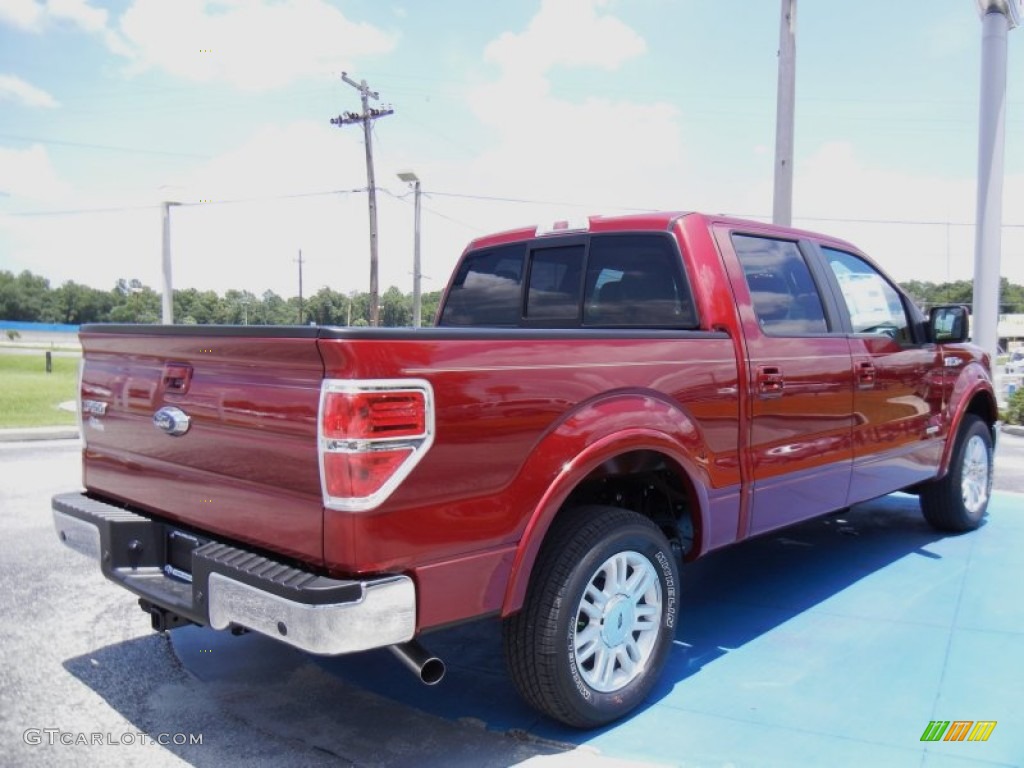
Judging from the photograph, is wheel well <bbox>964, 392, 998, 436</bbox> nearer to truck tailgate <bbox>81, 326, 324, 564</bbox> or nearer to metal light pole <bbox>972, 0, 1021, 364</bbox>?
truck tailgate <bbox>81, 326, 324, 564</bbox>

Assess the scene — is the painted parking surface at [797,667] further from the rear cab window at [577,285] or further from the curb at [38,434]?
the curb at [38,434]

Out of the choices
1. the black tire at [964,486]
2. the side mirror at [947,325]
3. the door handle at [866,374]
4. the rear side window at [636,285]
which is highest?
the rear side window at [636,285]

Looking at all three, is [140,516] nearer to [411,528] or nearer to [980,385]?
[411,528]

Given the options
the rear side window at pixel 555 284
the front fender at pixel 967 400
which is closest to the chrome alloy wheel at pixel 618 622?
the rear side window at pixel 555 284

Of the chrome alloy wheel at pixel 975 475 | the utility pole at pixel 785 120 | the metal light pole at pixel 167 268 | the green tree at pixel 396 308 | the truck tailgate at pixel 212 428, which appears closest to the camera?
the truck tailgate at pixel 212 428

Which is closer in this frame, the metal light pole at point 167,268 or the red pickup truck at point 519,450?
the red pickup truck at point 519,450

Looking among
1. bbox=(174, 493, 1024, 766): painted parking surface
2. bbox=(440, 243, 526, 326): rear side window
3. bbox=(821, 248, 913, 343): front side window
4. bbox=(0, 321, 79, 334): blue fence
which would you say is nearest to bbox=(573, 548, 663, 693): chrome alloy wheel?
bbox=(174, 493, 1024, 766): painted parking surface

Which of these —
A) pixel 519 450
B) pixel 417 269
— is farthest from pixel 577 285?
pixel 417 269

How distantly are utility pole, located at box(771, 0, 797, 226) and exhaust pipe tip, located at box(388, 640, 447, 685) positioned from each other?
974 centimetres

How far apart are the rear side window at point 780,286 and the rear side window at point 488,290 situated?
1.25m

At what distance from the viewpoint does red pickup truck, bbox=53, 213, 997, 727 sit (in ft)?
7.80

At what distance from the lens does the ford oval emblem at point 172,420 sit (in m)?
2.88

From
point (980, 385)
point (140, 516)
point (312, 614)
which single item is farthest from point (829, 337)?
point (140, 516)
